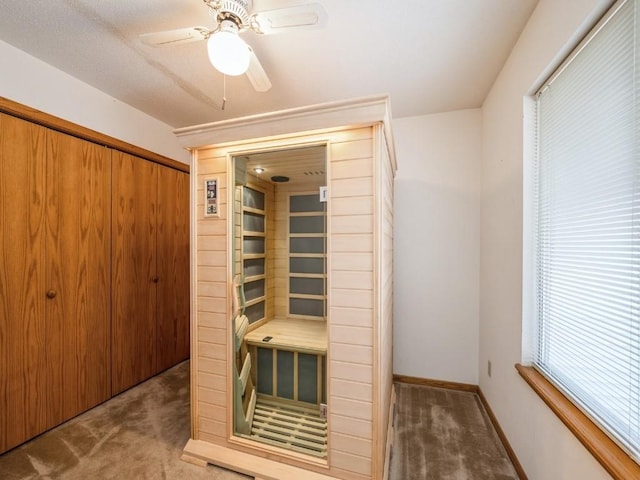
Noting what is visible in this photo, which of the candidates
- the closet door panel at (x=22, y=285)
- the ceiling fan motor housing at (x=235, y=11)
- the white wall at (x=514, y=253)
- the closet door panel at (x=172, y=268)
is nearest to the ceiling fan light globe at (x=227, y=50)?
the ceiling fan motor housing at (x=235, y=11)

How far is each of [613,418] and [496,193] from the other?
149 centimetres

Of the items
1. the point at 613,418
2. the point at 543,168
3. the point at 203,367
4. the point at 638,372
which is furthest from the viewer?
the point at 203,367

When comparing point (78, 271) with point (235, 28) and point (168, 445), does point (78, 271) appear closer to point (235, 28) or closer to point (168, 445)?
point (168, 445)

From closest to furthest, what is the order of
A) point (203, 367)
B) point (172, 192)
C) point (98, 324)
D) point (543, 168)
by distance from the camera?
point (543, 168) → point (203, 367) → point (98, 324) → point (172, 192)

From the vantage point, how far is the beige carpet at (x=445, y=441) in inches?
63.5

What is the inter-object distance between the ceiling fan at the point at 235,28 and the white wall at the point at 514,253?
1.13 metres

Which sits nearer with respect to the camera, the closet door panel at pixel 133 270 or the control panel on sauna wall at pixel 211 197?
the control panel on sauna wall at pixel 211 197

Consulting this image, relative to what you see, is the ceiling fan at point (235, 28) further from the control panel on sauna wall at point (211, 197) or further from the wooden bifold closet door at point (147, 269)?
the wooden bifold closet door at point (147, 269)

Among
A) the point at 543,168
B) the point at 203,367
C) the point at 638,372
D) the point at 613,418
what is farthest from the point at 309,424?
the point at 543,168

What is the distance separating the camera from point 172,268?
2.87m

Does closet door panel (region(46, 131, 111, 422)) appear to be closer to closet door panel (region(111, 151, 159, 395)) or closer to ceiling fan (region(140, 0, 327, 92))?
closet door panel (region(111, 151, 159, 395))

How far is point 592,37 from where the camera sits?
1.12 metres

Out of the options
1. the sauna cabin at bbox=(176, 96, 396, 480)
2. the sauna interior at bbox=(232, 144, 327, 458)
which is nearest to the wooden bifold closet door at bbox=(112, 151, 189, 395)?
the sauna cabin at bbox=(176, 96, 396, 480)

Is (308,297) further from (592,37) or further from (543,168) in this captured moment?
(592,37)
